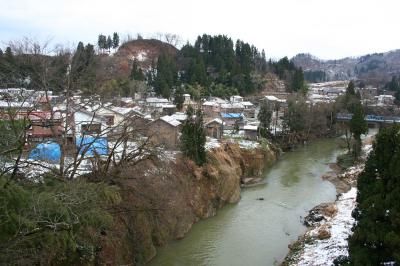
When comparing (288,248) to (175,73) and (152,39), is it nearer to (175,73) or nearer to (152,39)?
(175,73)

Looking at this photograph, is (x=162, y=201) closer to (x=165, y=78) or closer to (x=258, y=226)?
(x=258, y=226)

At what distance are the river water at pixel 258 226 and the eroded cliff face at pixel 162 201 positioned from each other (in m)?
0.56

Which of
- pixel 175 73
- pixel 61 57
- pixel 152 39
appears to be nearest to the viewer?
pixel 61 57

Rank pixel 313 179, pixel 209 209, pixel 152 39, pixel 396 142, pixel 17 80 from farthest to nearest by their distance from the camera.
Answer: pixel 152 39 → pixel 313 179 → pixel 209 209 → pixel 17 80 → pixel 396 142

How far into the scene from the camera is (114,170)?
15422 mm

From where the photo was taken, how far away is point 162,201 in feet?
54.2

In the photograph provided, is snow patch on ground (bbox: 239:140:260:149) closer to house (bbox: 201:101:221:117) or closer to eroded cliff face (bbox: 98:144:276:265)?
eroded cliff face (bbox: 98:144:276:265)

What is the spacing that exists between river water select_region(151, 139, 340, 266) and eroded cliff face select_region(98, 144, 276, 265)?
0.56 m

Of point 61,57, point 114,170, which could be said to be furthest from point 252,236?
point 61,57

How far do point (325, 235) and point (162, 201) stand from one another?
7066 millimetres

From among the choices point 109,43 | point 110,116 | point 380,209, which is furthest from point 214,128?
point 109,43

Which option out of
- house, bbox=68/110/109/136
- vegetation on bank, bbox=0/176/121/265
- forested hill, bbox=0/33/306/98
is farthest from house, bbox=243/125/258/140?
vegetation on bank, bbox=0/176/121/265

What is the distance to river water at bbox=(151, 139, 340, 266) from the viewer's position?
16781mm

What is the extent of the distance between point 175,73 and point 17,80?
4718 cm
